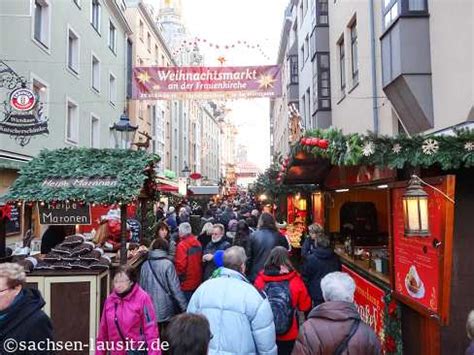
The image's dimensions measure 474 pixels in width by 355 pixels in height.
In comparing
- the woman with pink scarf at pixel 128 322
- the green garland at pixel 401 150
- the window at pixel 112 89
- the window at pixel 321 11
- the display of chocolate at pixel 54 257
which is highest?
the window at pixel 321 11

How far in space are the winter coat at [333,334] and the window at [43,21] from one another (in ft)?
50.1

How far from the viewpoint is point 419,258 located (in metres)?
4.76

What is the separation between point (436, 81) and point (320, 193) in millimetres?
3660

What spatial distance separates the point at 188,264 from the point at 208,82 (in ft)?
28.1

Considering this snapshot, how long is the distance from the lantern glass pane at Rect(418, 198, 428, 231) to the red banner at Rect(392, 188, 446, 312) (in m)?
0.15

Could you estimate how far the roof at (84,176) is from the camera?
6098 mm

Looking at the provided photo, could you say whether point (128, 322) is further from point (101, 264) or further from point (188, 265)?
point (188, 265)

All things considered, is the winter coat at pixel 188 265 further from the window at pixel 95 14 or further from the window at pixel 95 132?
the window at pixel 95 14

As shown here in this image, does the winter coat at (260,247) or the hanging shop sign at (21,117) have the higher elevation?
the hanging shop sign at (21,117)

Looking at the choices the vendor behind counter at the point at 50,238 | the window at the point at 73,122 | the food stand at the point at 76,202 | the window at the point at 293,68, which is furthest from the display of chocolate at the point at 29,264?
the window at the point at 293,68

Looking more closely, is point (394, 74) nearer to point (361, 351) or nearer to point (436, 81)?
point (436, 81)

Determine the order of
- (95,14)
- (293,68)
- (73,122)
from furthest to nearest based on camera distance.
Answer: (293,68), (95,14), (73,122)

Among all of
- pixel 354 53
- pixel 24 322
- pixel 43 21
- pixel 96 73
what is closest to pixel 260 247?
pixel 24 322

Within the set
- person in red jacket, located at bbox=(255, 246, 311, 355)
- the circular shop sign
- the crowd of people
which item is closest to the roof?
the crowd of people
